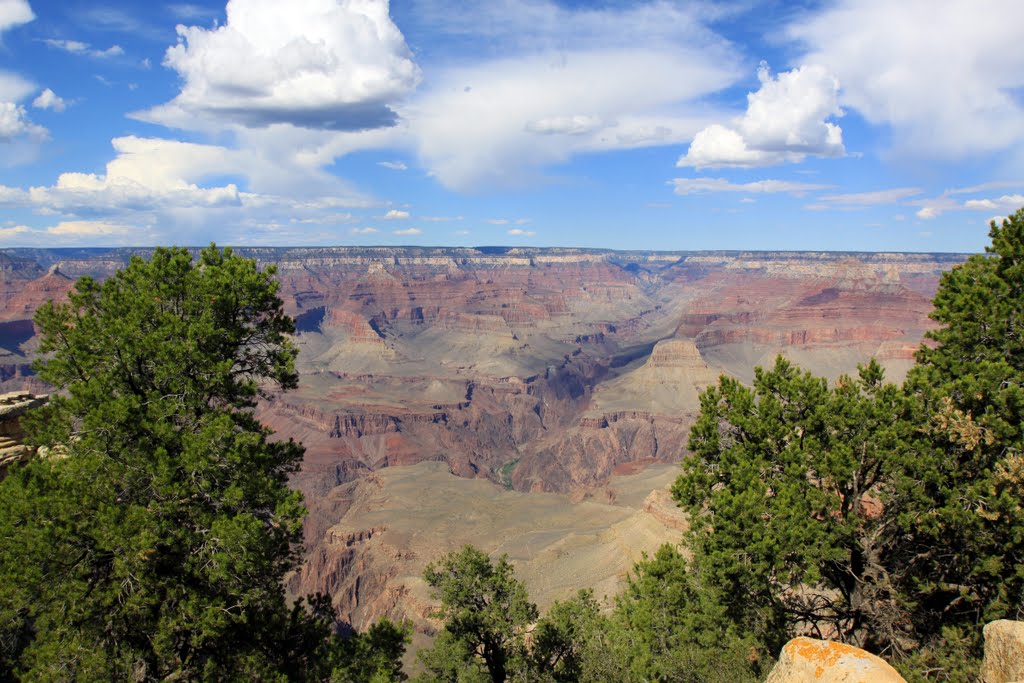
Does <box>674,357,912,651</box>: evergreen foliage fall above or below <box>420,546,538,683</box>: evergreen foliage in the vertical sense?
above

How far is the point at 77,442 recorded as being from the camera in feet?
48.9

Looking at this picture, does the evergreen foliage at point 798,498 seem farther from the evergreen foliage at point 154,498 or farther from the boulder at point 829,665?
→ the evergreen foliage at point 154,498

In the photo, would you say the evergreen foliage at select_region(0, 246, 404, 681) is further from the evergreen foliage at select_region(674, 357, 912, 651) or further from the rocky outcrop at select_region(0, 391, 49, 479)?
the evergreen foliage at select_region(674, 357, 912, 651)

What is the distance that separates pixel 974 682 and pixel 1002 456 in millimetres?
6103

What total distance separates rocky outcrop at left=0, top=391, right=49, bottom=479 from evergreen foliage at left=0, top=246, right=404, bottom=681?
29.6ft

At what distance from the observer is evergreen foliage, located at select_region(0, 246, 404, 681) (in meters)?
13.6

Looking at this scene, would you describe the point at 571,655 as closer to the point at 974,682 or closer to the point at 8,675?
the point at 974,682

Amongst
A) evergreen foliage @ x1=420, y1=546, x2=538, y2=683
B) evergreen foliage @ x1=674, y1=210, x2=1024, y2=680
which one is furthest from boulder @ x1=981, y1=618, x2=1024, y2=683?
evergreen foliage @ x1=420, y1=546, x2=538, y2=683

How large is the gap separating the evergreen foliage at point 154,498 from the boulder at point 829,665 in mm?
11252

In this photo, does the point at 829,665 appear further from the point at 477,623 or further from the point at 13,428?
the point at 13,428

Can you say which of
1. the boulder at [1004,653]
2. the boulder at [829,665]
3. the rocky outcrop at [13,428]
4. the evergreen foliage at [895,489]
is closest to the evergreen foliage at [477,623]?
the evergreen foliage at [895,489]

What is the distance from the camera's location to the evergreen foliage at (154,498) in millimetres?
13586

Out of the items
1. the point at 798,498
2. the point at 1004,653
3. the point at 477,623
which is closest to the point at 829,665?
the point at 1004,653

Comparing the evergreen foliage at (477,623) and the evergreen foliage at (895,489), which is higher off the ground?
the evergreen foliage at (895,489)
